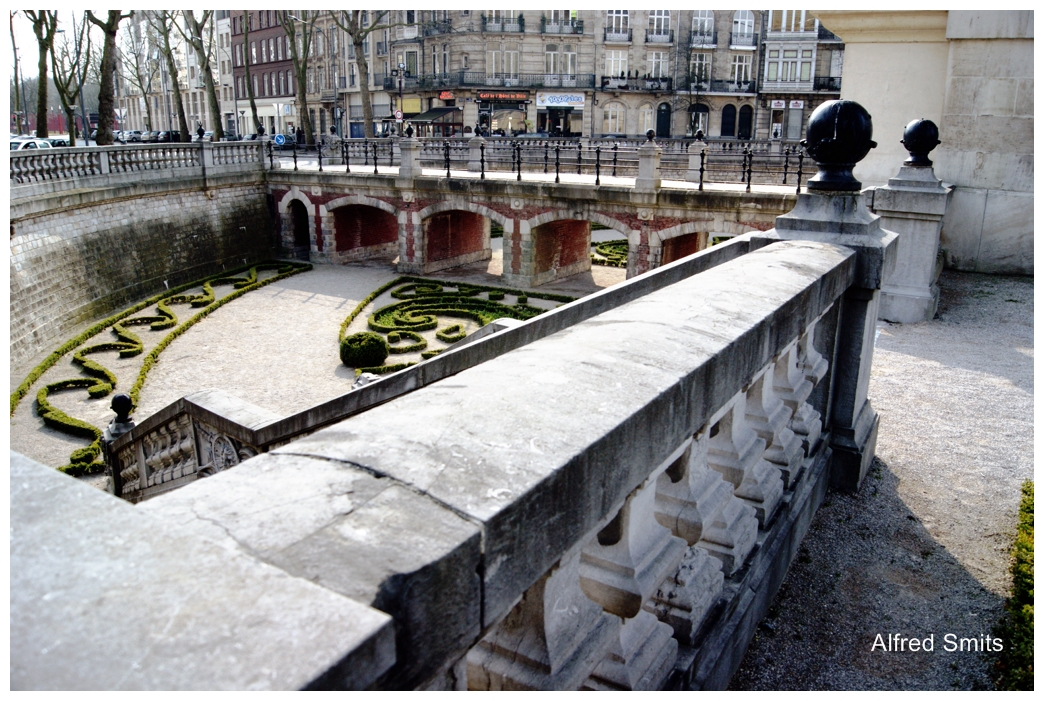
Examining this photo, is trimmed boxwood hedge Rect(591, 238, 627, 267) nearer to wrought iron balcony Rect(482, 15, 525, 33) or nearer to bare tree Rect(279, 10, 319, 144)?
bare tree Rect(279, 10, 319, 144)

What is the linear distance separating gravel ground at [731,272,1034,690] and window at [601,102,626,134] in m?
42.5

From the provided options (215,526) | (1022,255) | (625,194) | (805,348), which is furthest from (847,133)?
(625,194)

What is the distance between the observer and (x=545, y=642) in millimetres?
2045

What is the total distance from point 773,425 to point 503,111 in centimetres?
4610

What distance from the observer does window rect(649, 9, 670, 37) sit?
46.9 meters

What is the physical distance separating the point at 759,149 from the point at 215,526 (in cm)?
2940

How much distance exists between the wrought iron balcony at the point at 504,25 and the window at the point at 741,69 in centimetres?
1258

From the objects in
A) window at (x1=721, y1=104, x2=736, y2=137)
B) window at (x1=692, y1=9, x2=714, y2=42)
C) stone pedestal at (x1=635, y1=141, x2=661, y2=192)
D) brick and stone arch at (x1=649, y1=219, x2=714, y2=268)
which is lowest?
brick and stone arch at (x1=649, y1=219, x2=714, y2=268)

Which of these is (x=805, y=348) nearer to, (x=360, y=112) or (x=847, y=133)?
(x=847, y=133)

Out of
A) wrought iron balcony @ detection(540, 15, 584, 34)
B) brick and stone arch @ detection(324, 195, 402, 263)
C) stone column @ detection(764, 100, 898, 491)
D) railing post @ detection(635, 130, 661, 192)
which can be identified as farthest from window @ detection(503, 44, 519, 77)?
stone column @ detection(764, 100, 898, 491)

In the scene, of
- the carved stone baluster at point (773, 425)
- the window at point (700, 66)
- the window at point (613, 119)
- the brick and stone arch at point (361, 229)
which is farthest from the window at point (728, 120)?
the carved stone baluster at point (773, 425)

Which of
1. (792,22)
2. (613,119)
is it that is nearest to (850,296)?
(613,119)

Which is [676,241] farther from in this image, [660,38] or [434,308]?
[660,38]

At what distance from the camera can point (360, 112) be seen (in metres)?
55.7
